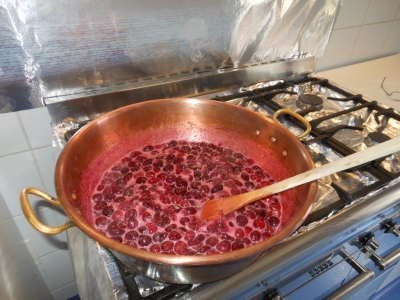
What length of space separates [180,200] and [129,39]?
0.48m

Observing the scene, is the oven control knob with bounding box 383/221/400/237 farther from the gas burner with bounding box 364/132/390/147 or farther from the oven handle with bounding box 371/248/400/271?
the gas burner with bounding box 364/132/390/147

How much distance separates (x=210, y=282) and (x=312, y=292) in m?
0.33

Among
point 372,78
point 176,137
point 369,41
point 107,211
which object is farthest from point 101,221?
point 369,41

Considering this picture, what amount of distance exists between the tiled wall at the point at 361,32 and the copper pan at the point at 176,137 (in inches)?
31.0

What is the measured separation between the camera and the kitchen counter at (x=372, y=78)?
3.81 ft

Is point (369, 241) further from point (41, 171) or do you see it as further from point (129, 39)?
point (41, 171)

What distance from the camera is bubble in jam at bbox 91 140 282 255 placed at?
521 millimetres

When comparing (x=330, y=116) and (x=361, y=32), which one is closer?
(x=330, y=116)

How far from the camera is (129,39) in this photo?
2.58ft

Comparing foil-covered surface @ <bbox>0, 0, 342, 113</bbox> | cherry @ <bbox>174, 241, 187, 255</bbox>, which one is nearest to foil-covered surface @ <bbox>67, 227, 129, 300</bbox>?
cherry @ <bbox>174, 241, 187, 255</bbox>

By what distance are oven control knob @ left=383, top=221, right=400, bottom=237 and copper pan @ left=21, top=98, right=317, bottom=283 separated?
0.33 metres

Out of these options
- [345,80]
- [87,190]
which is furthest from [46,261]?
[345,80]

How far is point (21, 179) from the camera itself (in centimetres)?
85

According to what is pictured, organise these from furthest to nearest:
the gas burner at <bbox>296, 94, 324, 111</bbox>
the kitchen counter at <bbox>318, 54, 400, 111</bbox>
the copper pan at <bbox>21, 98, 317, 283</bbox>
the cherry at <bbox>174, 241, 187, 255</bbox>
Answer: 1. the kitchen counter at <bbox>318, 54, 400, 111</bbox>
2. the gas burner at <bbox>296, 94, 324, 111</bbox>
3. the cherry at <bbox>174, 241, 187, 255</bbox>
4. the copper pan at <bbox>21, 98, 317, 283</bbox>
